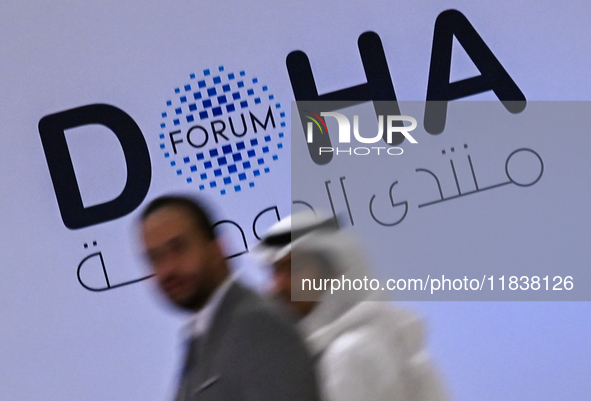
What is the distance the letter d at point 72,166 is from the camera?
2.31 metres

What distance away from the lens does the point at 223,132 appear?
7.55 feet

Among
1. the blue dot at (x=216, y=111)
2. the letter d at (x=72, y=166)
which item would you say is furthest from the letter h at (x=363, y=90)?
the letter d at (x=72, y=166)

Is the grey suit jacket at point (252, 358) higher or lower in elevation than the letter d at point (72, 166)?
lower

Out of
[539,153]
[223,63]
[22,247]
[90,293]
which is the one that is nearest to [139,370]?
[90,293]

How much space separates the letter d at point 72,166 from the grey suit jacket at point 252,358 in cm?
115

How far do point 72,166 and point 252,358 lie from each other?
1.45 metres

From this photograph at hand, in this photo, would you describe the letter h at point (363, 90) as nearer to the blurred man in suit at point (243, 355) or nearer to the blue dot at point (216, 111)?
the blue dot at point (216, 111)

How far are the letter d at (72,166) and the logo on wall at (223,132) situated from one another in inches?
4.4

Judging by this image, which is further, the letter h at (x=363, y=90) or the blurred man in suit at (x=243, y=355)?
the letter h at (x=363, y=90)

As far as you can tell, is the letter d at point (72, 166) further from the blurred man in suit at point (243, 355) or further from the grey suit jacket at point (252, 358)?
the grey suit jacket at point (252, 358)

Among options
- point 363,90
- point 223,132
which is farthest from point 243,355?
point 363,90

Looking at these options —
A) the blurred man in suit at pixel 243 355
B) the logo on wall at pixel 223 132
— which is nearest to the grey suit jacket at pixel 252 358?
the blurred man in suit at pixel 243 355

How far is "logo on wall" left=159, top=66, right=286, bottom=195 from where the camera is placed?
2.29 metres

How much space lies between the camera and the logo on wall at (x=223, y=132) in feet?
7.50
